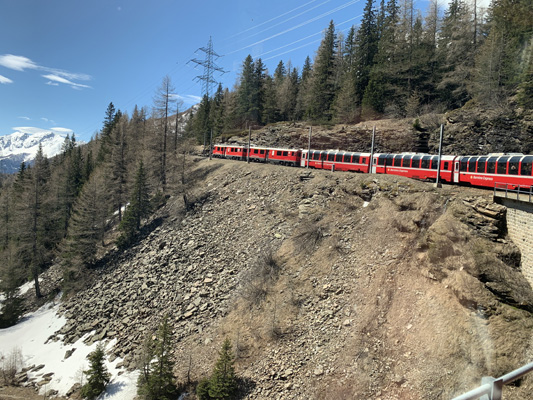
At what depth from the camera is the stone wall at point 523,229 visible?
1278 centimetres

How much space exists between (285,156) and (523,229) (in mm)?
27418

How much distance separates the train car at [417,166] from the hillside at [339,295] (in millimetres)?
3424

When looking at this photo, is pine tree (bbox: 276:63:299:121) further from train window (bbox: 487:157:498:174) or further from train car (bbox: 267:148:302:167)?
train window (bbox: 487:157:498:174)

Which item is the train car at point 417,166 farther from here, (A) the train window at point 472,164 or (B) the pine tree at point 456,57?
(B) the pine tree at point 456,57

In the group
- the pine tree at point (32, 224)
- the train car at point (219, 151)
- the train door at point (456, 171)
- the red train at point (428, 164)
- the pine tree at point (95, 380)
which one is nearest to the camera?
the pine tree at point (95, 380)

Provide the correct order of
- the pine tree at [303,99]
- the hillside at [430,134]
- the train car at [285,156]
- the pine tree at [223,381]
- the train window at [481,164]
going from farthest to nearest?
the pine tree at [303,99], the train car at [285,156], the hillside at [430,134], the train window at [481,164], the pine tree at [223,381]

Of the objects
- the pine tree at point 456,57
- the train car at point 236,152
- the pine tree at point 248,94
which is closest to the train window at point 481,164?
the pine tree at point 456,57

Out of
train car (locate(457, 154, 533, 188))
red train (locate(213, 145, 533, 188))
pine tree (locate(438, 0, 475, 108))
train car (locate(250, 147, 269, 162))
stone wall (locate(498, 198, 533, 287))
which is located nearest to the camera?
stone wall (locate(498, 198, 533, 287))

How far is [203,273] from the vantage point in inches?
858

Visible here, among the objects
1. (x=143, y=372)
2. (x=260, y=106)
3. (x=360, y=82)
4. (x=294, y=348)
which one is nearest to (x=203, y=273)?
(x=143, y=372)

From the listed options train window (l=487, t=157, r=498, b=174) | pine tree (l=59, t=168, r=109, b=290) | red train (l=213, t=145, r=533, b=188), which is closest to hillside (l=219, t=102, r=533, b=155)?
red train (l=213, t=145, r=533, b=188)

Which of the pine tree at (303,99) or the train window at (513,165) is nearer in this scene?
the train window at (513,165)

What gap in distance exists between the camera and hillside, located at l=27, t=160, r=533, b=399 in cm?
1137

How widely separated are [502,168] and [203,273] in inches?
815
